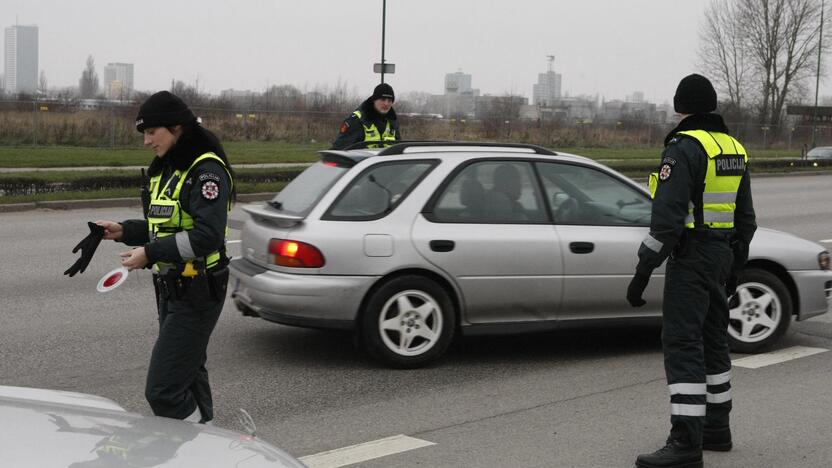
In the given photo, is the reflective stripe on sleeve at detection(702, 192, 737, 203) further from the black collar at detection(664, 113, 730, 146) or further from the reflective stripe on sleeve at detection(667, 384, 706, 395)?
the reflective stripe on sleeve at detection(667, 384, 706, 395)

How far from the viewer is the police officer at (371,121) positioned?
11.6 meters

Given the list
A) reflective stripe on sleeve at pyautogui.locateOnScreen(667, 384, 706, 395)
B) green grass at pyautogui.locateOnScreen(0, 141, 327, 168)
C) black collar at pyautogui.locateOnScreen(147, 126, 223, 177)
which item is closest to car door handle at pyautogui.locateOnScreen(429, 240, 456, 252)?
reflective stripe on sleeve at pyautogui.locateOnScreen(667, 384, 706, 395)

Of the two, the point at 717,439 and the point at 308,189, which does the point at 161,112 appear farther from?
the point at 717,439

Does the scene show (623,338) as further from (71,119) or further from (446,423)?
(71,119)

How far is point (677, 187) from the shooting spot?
198 inches

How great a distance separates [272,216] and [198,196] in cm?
278

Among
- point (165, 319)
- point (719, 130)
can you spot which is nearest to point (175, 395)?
point (165, 319)

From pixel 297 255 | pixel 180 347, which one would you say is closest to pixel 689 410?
pixel 180 347

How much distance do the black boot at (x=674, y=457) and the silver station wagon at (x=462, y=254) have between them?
7.23 feet

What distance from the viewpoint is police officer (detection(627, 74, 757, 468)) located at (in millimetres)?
5043

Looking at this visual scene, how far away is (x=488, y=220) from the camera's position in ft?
23.8

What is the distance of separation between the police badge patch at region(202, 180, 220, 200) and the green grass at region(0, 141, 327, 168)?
796 inches

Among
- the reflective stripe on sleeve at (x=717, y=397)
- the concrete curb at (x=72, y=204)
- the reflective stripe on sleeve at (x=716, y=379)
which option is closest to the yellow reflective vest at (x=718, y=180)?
the reflective stripe on sleeve at (x=716, y=379)

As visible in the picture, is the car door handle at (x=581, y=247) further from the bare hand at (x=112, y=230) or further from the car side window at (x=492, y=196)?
the bare hand at (x=112, y=230)
